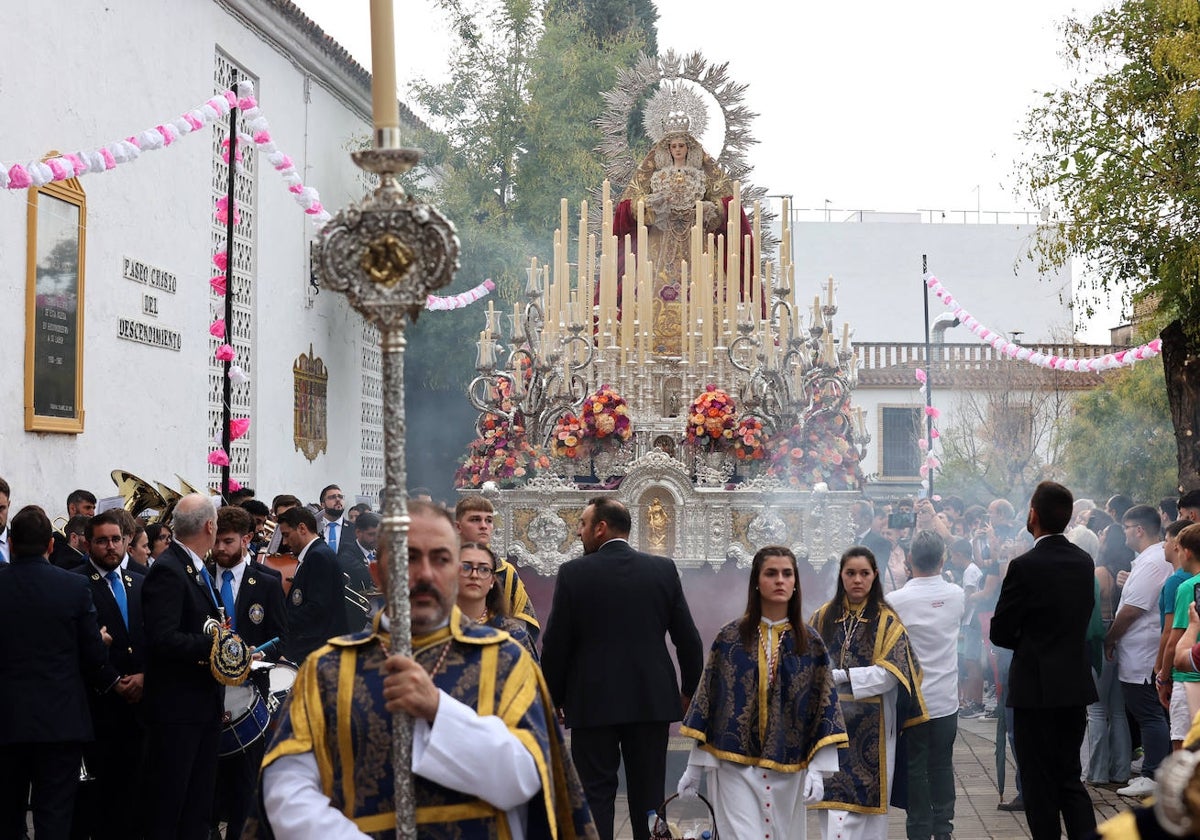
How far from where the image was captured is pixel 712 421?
44.5 ft

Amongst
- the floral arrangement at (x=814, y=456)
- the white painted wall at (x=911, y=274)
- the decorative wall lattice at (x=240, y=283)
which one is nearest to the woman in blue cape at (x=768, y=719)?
the floral arrangement at (x=814, y=456)

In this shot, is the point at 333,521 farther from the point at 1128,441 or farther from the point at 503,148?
the point at 1128,441

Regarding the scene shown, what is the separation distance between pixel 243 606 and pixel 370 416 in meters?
20.0

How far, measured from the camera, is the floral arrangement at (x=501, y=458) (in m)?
13.7

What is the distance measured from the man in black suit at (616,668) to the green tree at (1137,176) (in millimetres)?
10092

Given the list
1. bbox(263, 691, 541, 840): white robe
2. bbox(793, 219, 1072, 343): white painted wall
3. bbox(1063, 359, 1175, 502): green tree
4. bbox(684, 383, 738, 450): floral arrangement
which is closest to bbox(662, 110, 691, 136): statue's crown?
bbox(684, 383, 738, 450): floral arrangement

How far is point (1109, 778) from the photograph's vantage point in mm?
10414

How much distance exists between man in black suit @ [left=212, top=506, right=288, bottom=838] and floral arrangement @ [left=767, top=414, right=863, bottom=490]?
613cm

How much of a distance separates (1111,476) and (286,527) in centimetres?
2343

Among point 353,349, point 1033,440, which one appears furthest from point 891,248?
point 353,349


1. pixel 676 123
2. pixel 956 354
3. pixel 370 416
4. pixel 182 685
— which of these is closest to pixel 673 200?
pixel 676 123

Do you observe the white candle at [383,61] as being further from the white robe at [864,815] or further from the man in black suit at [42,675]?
the white robe at [864,815]

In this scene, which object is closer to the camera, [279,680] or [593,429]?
[279,680]

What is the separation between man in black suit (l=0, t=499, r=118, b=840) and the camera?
701cm
